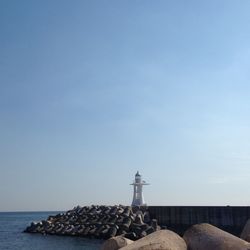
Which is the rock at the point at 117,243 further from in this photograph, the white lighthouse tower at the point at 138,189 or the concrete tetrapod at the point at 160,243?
the white lighthouse tower at the point at 138,189

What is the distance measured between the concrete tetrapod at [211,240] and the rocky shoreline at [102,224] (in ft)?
42.4

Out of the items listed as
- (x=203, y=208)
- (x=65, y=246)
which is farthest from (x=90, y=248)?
(x=203, y=208)

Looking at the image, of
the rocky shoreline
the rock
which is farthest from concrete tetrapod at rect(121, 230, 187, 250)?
the rocky shoreline

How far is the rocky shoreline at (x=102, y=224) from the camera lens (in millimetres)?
23906

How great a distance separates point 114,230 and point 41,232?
29.2ft

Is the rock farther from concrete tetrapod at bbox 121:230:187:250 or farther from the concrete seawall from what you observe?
the concrete seawall

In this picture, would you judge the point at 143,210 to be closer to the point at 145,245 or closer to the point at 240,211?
the point at 240,211

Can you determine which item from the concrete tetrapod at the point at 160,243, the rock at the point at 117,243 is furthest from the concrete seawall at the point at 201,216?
the concrete tetrapod at the point at 160,243

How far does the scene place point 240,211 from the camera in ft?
83.2

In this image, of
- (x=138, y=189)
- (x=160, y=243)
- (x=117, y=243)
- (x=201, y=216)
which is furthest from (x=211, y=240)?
(x=138, y=189)

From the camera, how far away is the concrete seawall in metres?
25.3

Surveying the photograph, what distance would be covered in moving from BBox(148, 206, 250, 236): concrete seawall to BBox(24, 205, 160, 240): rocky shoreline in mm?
992

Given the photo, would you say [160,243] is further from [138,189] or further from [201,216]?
[138,189]

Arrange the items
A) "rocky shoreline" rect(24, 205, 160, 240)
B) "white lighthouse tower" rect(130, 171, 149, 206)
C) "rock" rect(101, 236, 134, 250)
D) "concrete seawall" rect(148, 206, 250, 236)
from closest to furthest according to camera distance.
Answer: "rock" rect(101, 236, 134, 250), "rocky shoreline" rect(24, 205, 160, 240), "concrete seawall" rect(148, 206, 250, 236), "white lighthouse tower" rect(130, 171, 149, 206)
